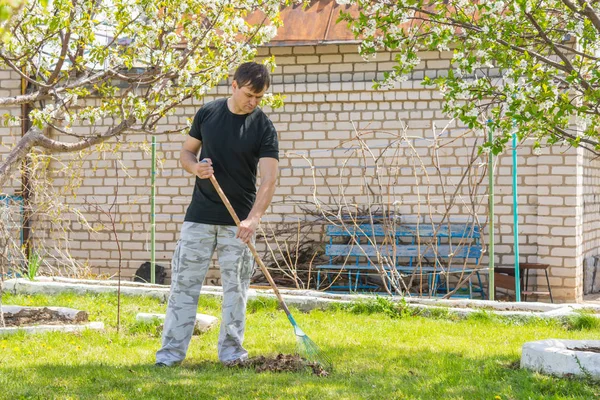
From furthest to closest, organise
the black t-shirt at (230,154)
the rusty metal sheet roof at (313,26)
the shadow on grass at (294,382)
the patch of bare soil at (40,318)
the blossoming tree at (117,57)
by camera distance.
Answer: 1. the rusty metal sheet roof at (313,26)
2. the patch of bare soil at (40,318)
3. the blossoming tree at (117,57)
4. the black t-shirt at (230,154)
5. the shadow on grass at (294,382)

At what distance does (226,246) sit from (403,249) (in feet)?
18.7

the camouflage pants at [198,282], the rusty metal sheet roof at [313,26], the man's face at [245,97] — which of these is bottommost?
the camouflage pants at [198,282]

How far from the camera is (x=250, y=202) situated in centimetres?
489

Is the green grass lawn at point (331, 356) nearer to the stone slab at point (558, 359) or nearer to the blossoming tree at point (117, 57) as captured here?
the stone slab at point (558, 359)

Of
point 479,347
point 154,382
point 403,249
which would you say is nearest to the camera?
point 154,382

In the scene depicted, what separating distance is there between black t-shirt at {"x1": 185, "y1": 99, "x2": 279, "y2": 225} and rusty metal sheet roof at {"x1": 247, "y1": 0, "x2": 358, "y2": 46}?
6.30m

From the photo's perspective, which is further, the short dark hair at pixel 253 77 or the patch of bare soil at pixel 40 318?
the patch of bare soil at pixel 40 318

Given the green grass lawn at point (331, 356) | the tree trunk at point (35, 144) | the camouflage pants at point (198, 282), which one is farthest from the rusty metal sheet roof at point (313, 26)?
the camouflage pants at point (198, 282)

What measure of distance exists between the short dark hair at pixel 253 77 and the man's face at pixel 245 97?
0.03 m

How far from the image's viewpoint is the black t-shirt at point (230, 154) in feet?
15.7

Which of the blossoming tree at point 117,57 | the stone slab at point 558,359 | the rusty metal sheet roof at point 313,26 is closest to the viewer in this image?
the stone slab at point 558,359

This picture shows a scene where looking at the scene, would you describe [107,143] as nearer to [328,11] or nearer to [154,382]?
[328,11]

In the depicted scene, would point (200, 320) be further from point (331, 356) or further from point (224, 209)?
point (224, 209)

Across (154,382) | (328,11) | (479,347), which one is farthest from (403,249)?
(154,382)
